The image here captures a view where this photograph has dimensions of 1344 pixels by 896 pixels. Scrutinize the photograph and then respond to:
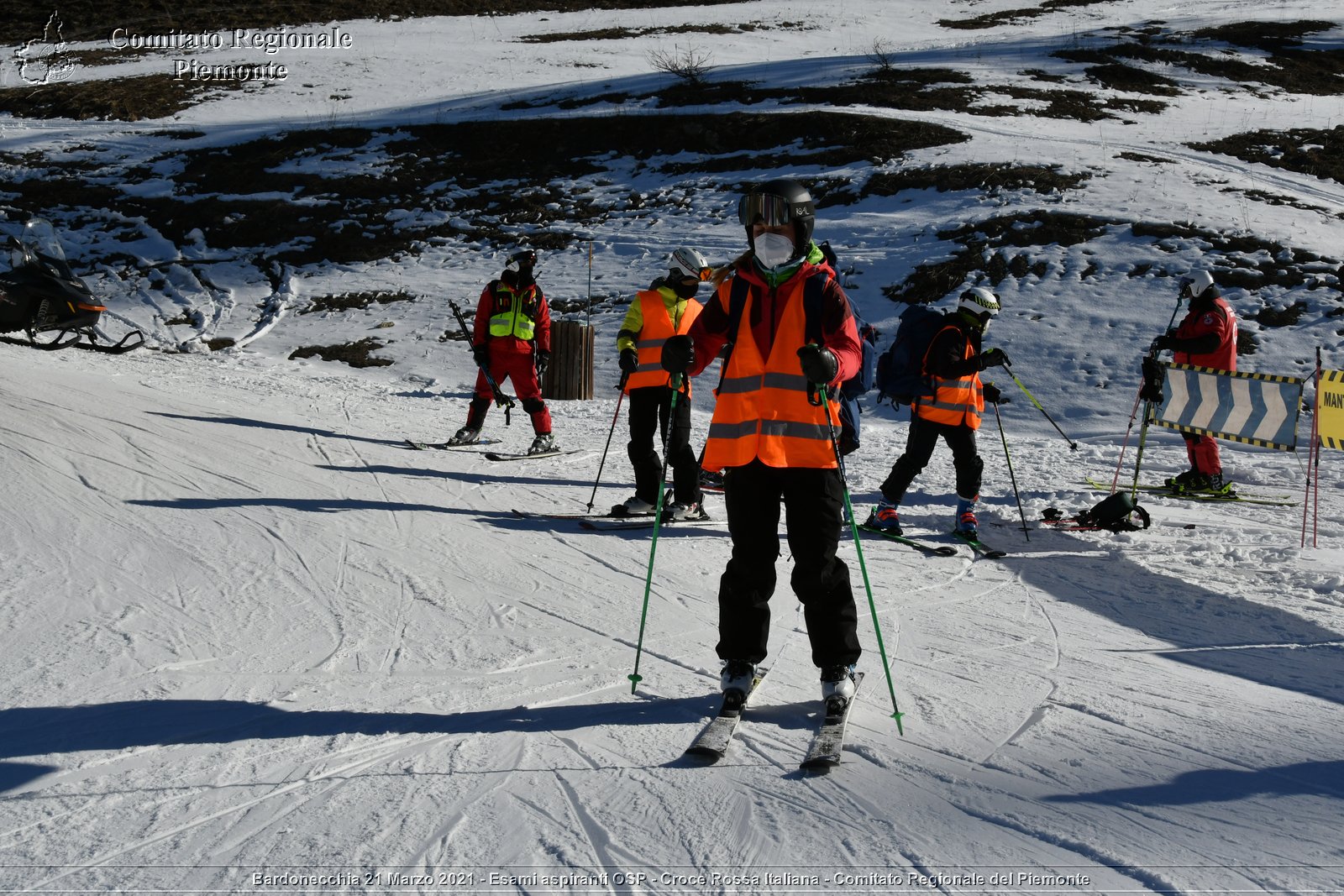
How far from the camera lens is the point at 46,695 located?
394 centimetres

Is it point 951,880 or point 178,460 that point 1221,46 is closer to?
point 178,460

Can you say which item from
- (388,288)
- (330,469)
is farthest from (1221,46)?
(330,469)

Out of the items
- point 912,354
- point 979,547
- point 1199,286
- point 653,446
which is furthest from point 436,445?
point 1199,286

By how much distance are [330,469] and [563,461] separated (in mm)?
2311

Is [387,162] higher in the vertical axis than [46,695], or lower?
higher

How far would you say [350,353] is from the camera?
56.0 feet

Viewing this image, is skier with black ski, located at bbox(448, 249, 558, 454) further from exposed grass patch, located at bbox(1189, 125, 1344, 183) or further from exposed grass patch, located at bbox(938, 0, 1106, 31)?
exposed grass patch, located at bbox(938, 0, 1106, 31)

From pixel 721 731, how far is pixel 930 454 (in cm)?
449

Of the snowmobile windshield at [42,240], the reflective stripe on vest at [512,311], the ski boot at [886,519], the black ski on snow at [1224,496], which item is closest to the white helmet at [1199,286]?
the black ski on snow at [1224,496]

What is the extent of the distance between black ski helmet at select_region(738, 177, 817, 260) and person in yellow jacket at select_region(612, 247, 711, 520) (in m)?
3.76

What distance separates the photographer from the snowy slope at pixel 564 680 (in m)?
2.88

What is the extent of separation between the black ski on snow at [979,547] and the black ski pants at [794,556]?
151 inches

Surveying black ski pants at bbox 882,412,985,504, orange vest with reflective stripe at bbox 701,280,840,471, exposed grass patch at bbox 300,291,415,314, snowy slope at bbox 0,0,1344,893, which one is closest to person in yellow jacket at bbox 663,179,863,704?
orange vest with reflective stripe at bbox 701,280,840,471

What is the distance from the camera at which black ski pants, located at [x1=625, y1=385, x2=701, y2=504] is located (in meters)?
7.88
